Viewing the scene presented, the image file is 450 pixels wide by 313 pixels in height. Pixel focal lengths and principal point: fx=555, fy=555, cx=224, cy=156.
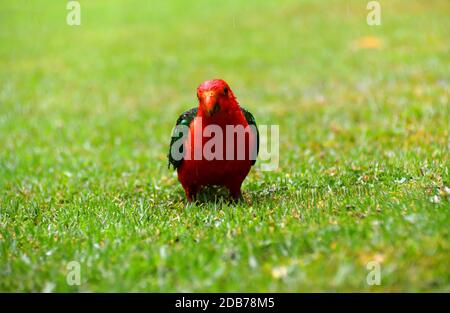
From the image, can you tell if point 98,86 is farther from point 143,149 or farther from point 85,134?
point 143,149

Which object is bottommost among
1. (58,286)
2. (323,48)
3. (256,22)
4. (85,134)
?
(58,286)

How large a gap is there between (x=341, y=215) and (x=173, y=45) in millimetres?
16293

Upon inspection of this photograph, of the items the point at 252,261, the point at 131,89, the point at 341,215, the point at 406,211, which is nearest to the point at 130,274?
the point at 252,261

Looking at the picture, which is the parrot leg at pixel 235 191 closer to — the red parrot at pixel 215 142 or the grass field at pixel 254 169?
the red parrot at pixel 215 142

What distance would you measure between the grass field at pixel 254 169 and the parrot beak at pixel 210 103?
103 cm

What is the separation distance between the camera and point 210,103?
5105 mm

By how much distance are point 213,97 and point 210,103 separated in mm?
68

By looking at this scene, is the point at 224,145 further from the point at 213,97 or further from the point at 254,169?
the point at 254,169

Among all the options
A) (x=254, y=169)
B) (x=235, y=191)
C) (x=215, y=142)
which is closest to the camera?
(x=215, y=142)

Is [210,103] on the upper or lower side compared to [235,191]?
upper

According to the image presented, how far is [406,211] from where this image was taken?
452cm

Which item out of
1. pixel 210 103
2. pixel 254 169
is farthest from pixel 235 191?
pixel 254 169

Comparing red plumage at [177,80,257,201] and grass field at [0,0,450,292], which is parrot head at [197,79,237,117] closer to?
red plumage at [177,80,257,201]

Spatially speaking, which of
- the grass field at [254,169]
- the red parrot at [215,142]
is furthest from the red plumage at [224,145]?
the grass field at [254,169]
